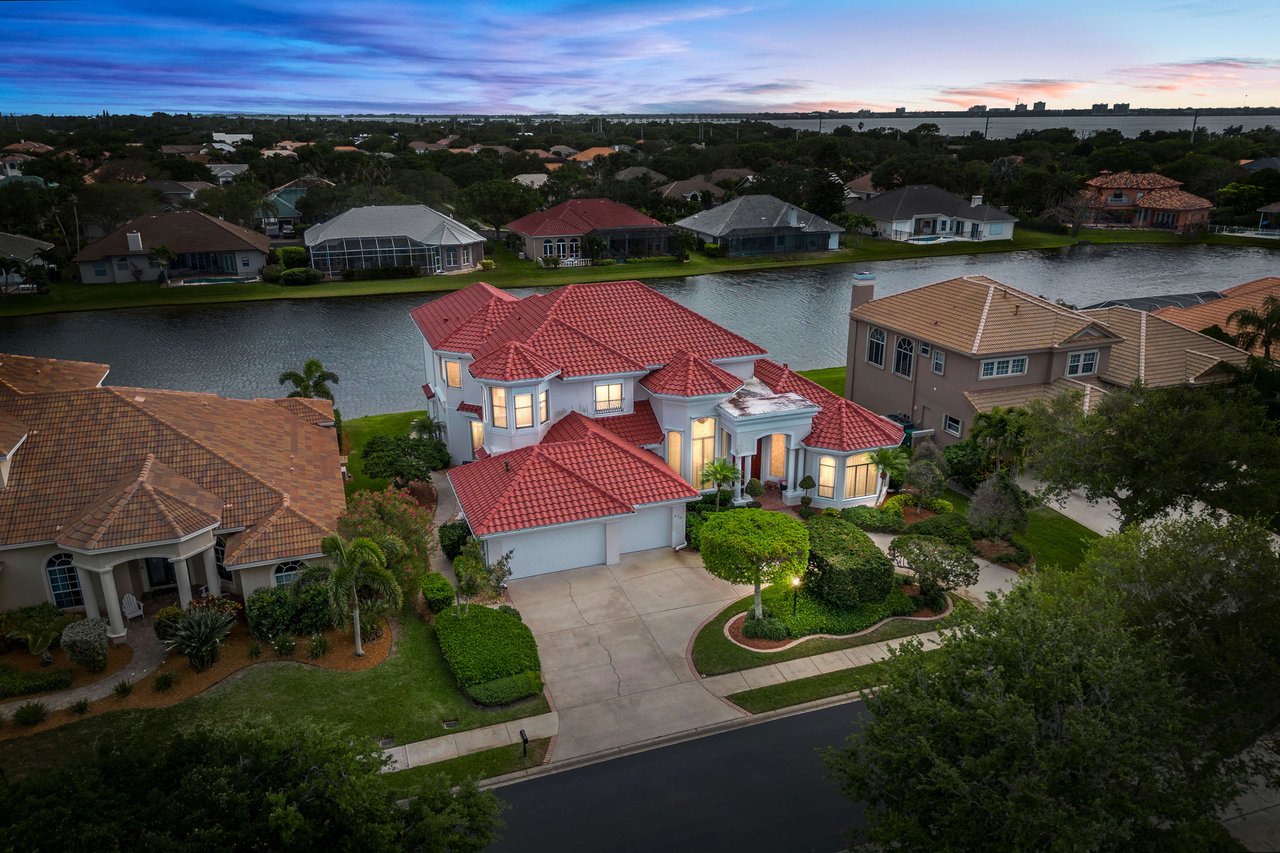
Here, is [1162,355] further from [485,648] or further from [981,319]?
[485,648]

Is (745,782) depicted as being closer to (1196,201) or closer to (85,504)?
(85,504)

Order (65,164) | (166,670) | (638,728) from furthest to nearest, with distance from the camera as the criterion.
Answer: (65,164) → (166,670) → (638,728)

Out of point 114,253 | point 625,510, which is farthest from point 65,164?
point 625,510

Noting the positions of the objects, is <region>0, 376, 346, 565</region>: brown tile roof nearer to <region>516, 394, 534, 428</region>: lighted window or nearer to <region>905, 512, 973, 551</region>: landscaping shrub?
<region>516, 394, 534, 428</region>: lighted window

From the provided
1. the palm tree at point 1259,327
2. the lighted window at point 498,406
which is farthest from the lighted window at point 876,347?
the lighted window at point 498,406

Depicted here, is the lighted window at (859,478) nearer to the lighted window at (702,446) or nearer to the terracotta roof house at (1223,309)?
the lighted window at (702,446)

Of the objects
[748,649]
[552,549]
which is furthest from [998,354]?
[552,549]
